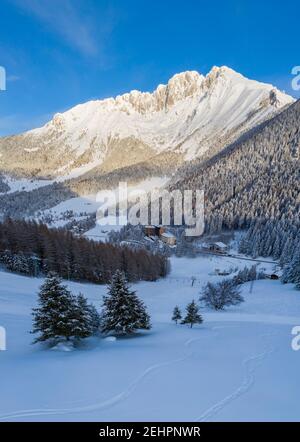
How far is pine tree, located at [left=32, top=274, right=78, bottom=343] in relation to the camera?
71.4 feet

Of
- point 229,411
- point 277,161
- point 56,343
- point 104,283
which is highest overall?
point 277,161

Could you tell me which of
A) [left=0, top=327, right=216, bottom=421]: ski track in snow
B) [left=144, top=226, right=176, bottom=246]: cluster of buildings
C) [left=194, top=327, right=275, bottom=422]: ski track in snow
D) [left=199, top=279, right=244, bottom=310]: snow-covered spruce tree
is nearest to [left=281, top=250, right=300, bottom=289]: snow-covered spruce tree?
[left=199, top=279, right=244, bottom=310]: snow-covered spruce tree

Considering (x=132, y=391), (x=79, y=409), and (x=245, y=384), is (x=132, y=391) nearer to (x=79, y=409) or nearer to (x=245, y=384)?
(x=79, y=409)

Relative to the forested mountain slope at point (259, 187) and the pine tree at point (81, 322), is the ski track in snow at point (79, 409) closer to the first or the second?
the pine tree at point (81, 322)

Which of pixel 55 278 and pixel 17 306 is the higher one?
pixel 55 278

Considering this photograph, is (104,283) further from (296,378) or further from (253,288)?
(296,378)

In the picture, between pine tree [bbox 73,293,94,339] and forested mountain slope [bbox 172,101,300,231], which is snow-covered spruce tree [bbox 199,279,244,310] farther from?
forested mountain slope [bbox 172,101,300,231]

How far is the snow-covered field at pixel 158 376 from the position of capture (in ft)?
37.7

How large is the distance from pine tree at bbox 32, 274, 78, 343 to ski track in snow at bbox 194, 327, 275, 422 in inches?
412

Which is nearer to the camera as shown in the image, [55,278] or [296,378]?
[296,378]
